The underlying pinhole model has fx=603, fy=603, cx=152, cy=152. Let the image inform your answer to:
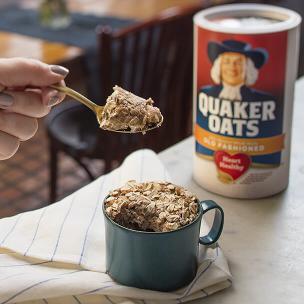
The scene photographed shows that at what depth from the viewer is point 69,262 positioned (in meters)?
0.62

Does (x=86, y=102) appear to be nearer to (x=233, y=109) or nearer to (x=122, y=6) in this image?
(x=233, y=109)

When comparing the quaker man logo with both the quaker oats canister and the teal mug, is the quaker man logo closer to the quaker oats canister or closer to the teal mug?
the quaker oats canister

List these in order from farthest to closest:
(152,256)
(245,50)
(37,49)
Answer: (37,49) → (245,50) → (152,256)

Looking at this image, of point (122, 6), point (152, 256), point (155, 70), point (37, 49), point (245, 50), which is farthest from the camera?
Answer: point (122, 6)

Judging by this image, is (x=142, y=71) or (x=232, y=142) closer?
(x=232, y=142)

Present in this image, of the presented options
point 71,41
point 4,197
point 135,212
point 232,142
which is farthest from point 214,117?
point 4,197

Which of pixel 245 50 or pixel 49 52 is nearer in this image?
pixel 245 50

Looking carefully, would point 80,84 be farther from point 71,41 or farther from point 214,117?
point 214,117

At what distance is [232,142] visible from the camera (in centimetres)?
75

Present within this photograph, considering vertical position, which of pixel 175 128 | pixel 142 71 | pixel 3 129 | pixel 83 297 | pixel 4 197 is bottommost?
pixel 4 197

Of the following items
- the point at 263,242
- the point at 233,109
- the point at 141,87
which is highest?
the point at 233,109

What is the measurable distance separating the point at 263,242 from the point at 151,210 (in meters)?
0.18

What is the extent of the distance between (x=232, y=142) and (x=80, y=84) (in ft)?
3.88

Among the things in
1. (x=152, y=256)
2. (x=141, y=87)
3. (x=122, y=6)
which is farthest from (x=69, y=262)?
(x=122, y=6)
